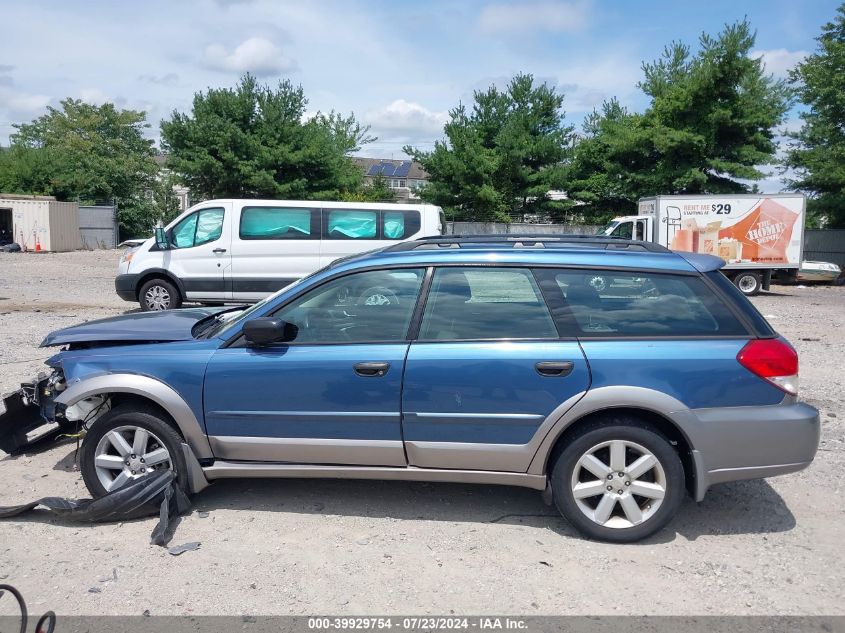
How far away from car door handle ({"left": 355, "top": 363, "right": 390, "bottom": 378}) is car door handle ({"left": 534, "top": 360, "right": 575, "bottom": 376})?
855 mm

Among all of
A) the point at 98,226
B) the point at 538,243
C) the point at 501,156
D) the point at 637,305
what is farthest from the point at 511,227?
the point at 637,305

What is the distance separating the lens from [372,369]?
3912 millimetres

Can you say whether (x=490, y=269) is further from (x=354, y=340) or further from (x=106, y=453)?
(x=106, y=453)

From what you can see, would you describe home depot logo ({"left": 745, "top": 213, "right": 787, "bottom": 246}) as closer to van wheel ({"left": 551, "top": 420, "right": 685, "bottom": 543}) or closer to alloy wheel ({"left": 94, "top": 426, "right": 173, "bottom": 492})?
van wheel ({"left": 551, "top": 420, "right": 685, "bottom": 543})

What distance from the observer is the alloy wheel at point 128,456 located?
4.17m

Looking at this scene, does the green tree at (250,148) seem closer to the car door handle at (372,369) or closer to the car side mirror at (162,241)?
the car side mirror at (162,241)

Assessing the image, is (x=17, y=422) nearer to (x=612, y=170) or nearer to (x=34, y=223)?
(x=612, y=170)

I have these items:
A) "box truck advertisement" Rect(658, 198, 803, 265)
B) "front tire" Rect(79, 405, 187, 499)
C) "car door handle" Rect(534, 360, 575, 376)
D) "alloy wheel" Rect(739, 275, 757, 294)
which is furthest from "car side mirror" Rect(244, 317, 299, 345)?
"alloy wheel" Rect(739, 275, 757, 294)

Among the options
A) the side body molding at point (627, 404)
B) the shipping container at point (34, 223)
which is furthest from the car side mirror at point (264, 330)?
the shipping container at point (34, 223)

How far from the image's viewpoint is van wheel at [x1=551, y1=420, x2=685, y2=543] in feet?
12.4

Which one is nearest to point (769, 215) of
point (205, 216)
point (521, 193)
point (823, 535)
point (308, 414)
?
point (521, 193)

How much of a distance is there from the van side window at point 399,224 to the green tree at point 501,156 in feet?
55.2

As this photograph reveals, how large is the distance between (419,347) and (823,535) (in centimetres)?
260

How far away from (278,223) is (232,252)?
1.00 metres
